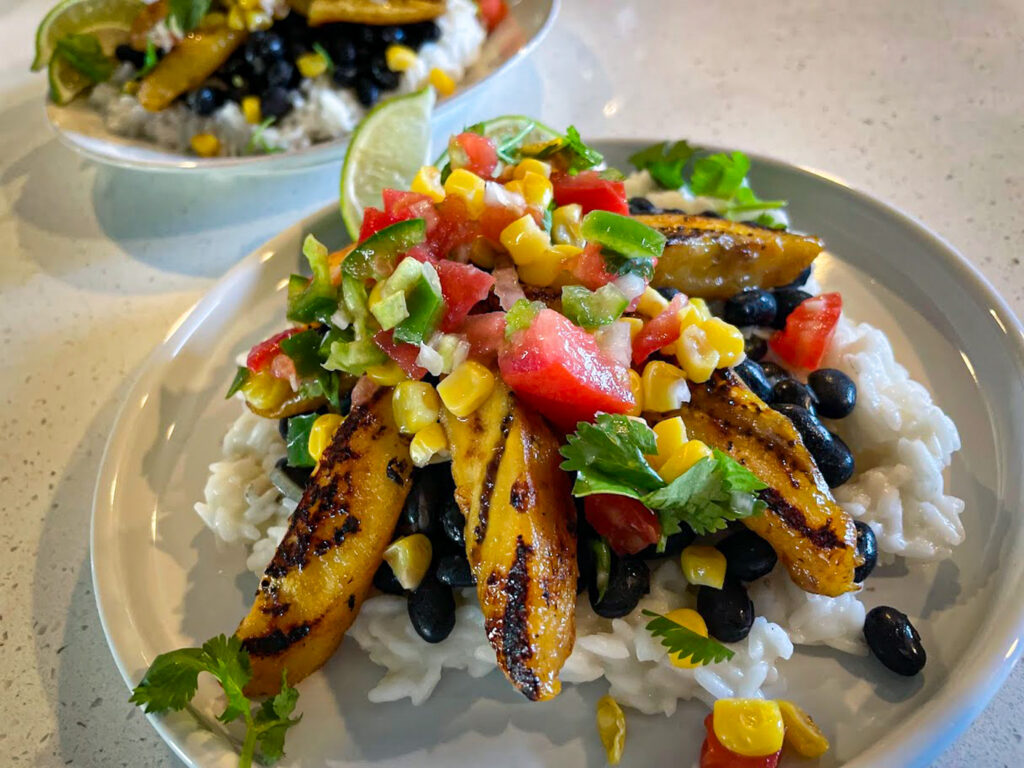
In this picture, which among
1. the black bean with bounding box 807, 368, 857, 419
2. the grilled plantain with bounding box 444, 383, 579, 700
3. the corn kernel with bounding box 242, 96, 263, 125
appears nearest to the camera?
the grilled plantain with bounding box 444, 383, 579, 700

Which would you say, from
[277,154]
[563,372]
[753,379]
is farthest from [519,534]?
[277,154]

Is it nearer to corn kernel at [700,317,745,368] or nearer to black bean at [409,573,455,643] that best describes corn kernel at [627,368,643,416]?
corn kernel at [700,317,745,368]

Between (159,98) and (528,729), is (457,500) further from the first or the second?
(159,98)

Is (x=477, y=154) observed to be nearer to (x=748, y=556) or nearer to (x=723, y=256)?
(x=723, y=256)

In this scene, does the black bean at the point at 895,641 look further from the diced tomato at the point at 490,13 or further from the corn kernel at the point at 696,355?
the diced tomato at the point at 490,13

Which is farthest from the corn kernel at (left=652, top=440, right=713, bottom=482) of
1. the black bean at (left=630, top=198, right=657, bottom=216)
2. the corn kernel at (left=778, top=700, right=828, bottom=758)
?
the black bean at (left=630, top=198, right=657, bottom=216)

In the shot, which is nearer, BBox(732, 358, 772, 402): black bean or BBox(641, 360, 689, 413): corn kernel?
BBox(641, 360, 689, 413): corn kernel

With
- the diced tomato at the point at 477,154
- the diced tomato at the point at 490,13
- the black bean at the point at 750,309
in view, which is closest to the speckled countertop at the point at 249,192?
the diced tomato at the point at 490,13
